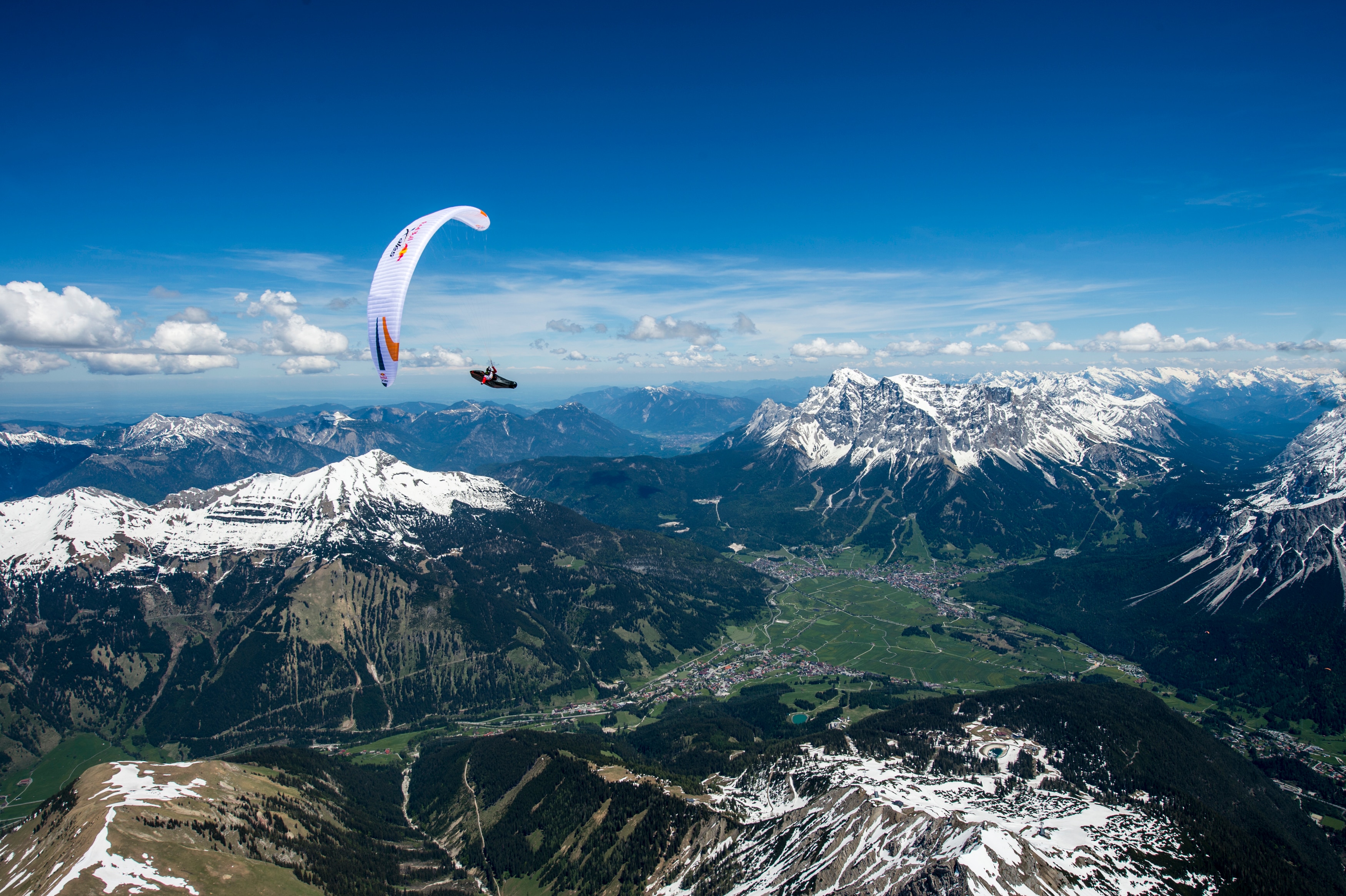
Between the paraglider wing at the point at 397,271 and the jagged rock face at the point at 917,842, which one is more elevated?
the paraglider wing at the point at 397,271

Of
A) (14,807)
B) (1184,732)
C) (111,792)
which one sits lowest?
(14,807)

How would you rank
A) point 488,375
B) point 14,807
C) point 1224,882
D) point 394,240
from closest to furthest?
1. point 394,240
2. point 488,375
3. point 1224,882
4. point 14,807

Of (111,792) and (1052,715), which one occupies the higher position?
(111,792)

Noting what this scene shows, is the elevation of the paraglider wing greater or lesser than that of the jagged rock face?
greater

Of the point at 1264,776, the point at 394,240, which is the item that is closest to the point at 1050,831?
the point at 1264,776

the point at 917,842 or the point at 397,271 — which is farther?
the point at 917,842

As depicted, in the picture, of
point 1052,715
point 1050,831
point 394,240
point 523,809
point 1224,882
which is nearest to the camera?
point 394,240

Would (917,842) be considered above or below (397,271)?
below

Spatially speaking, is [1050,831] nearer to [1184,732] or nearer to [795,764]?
[795,764]
